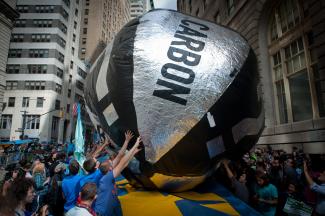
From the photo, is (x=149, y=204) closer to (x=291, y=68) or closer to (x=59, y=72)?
(x=291, y=68)

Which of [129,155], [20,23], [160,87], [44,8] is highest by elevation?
[44,8]

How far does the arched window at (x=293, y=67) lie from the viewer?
1253 centimetres

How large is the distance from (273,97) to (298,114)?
80.0 inches

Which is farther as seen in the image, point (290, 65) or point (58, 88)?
point (58, 88)

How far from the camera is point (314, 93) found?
12.5 meters

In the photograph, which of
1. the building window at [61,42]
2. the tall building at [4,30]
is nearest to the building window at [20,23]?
the building window at [61,42]

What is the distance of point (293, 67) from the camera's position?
45.9 feet

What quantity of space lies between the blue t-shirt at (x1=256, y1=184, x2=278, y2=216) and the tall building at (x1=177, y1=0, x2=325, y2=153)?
8.53 m

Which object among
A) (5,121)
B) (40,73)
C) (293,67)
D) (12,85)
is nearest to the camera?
(293,67)

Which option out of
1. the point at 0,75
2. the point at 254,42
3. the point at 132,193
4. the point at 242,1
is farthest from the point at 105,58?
the point at 0,75

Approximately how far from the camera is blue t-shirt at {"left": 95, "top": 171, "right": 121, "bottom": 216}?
3156 mm

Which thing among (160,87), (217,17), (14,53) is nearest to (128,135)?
(160,87)

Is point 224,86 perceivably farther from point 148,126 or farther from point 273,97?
point 273,97

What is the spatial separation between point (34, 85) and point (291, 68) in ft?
137
